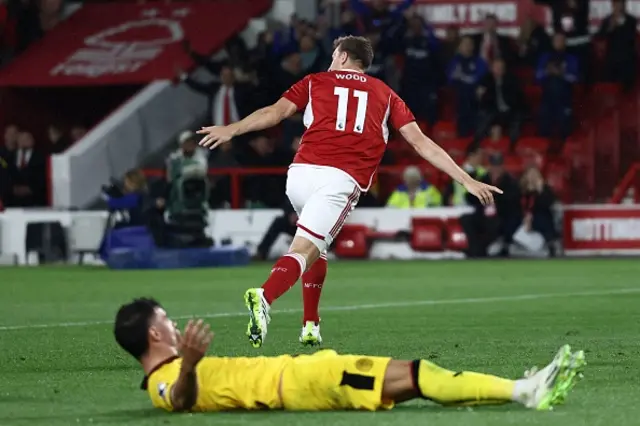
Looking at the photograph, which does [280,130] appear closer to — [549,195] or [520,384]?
[549,195]

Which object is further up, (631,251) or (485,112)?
(485,112)

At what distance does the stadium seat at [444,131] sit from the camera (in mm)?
25797

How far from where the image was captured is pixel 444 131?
2588 cm

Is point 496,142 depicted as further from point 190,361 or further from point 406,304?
point 190,361

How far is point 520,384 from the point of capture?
6961mm

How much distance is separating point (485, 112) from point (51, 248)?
282 inches

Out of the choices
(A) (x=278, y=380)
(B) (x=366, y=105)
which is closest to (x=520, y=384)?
(A) (x=278, y=380)

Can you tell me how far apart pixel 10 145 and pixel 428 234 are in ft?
24.8

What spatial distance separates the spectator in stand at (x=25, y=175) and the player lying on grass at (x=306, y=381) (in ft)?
65.6

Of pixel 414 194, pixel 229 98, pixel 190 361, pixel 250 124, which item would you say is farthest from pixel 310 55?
pixel 190 361

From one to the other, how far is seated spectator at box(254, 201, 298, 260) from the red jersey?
13522 mm

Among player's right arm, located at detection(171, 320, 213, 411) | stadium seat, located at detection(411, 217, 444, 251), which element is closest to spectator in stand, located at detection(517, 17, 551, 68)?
stadium seat, located at detection(411, 217, 444, 251)

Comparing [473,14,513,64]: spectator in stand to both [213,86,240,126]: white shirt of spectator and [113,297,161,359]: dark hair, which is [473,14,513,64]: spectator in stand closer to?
[213,86,240,126]: white shirt of spectator

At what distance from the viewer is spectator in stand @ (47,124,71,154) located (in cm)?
2798
